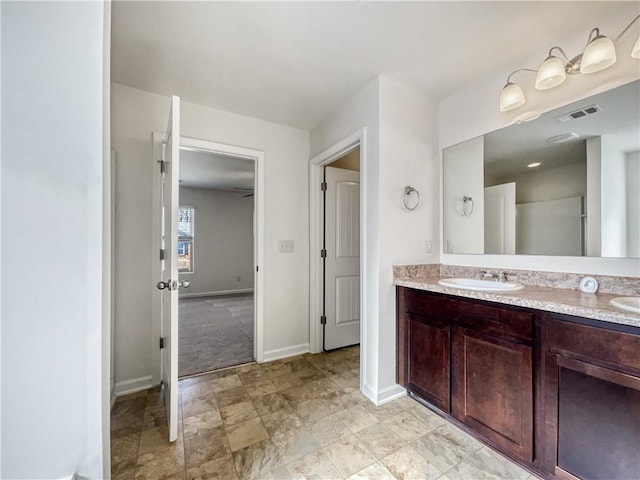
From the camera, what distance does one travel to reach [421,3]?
1.33 m

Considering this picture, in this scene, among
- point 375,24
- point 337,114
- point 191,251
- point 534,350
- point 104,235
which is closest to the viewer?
point 104,235

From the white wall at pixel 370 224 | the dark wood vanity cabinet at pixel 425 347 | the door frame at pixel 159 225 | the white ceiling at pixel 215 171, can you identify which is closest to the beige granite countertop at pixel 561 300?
the dark wood vanity cabinet at pixel 425 347

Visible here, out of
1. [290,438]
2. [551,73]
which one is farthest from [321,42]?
[290,438]

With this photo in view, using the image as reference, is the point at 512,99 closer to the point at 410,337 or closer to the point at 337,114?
the point at 337,114

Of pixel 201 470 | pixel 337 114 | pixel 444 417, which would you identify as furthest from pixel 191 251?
pixel 444 417

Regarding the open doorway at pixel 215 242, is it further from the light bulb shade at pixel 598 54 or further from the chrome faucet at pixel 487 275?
the light bulb shade at pixel 598 54

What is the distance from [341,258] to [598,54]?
2225 mm

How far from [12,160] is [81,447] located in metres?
0.53

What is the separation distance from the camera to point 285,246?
2.72m

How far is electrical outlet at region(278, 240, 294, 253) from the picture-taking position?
8.84 feet

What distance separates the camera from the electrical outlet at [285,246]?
2.69m

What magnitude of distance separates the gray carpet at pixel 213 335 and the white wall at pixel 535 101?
2.29m

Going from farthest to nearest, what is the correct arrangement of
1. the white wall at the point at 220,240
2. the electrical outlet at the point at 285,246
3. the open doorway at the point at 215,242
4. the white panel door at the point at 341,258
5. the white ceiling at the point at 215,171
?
the white wall at the point at 220,240 < the open doorway at the point at 215,242 < the white ceiling at the point at 215,171 < the white panel door at the point at 341,258 < the electrical outlet at the point at 285,246

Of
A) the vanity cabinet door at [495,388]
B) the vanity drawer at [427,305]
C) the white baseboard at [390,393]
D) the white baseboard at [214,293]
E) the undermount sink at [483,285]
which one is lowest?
the white baseboard at [214,293]
